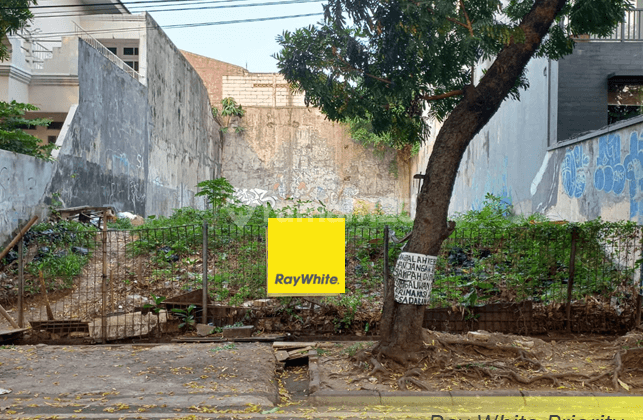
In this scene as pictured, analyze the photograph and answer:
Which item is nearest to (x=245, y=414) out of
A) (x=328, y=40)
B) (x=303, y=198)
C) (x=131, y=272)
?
(x=328, y=40)

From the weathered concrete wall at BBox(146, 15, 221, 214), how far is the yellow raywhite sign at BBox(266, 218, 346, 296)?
1281 cm

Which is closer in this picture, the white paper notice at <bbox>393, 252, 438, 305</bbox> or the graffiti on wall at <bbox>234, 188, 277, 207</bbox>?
the white paper notice at <bbox>393, 252, 438, 305</bbox>

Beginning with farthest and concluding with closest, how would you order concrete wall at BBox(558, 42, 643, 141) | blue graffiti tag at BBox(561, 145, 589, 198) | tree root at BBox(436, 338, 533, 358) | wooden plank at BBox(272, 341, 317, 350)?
1. concrete wall at BBox(558, 42, 643, 141)
2. blue graffiti tag at BBox(561, 145, 589, 198)
3. wooden plank at BBox(272, 341, 317, 350)
4. tree root at BBox(436, 338, 533, 358)

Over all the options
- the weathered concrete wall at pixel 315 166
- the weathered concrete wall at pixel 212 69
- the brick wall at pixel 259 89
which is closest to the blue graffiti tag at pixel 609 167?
the weathered concrete wall at pixel 315 166

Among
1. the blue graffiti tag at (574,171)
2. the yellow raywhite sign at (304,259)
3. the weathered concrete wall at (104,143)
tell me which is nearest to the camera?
the yellow raywhite sign at (304,259)

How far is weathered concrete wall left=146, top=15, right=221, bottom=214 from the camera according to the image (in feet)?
70.2

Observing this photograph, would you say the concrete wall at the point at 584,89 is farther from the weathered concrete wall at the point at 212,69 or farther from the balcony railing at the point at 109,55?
the weathered concrete wall at the point at 212,69

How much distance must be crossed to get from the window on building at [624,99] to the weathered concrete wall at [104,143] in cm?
1380

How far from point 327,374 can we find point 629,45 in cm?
1207

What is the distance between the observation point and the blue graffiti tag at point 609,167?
10.9 m

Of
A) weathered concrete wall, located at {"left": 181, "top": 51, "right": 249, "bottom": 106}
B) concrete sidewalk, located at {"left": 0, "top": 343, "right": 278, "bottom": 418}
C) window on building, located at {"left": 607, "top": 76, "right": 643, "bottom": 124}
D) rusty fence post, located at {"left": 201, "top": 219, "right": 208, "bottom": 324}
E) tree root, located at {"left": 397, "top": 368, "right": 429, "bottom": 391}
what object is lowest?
concrete sidewalk, located at {"left": 0, "top": 343, "right": 278, "bottom": 418}

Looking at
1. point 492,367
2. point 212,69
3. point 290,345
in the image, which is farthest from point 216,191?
point 212,69

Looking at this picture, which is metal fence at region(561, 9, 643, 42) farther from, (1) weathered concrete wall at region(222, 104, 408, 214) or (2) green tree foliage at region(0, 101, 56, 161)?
(1) weathered concrete wall at region(222, 104, 408, 214)

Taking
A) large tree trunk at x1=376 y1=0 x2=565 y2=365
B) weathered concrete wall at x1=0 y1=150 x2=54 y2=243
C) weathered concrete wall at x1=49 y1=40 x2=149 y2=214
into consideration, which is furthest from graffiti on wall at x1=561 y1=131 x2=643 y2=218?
weathered concrete wall at x1=49 y1=40 x2=149 y2=214
